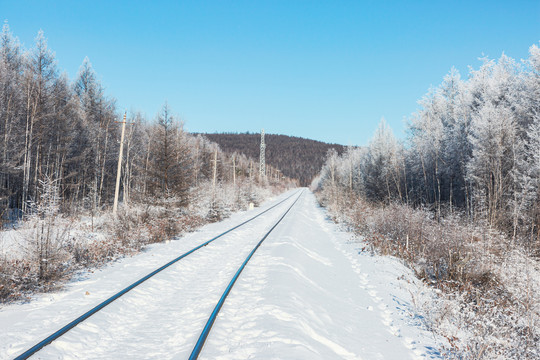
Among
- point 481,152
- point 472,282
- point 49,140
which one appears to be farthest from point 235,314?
point 49,140

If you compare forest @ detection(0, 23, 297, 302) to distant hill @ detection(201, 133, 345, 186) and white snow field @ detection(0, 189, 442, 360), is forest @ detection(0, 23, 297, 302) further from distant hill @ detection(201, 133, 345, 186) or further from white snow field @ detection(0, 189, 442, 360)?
distant hill @ detection(201, 133, 345, 186)

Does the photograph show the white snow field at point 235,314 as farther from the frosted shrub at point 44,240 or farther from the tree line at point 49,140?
the tree line at point 49,140

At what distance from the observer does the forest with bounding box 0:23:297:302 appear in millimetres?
7031

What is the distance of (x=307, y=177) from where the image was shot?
164500 mm

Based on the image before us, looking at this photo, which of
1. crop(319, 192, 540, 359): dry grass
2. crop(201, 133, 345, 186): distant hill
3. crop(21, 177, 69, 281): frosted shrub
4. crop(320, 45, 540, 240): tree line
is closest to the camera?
crop(319, 192, 540, 359): dry grass

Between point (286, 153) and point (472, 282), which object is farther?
point (286, 153)

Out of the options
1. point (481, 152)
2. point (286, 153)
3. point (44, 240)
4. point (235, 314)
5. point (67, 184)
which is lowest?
point (235, 314)

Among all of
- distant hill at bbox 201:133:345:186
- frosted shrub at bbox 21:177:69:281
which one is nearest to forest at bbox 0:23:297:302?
frosted shrub at bbox 21:177:69:281

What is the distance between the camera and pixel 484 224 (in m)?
9.55

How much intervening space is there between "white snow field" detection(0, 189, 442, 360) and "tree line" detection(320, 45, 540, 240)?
16.5 ft

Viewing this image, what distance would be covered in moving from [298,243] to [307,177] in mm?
153231

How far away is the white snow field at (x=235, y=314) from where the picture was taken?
4348mm

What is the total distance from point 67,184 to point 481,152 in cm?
2519

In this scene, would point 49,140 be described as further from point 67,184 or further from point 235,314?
point 235,314
